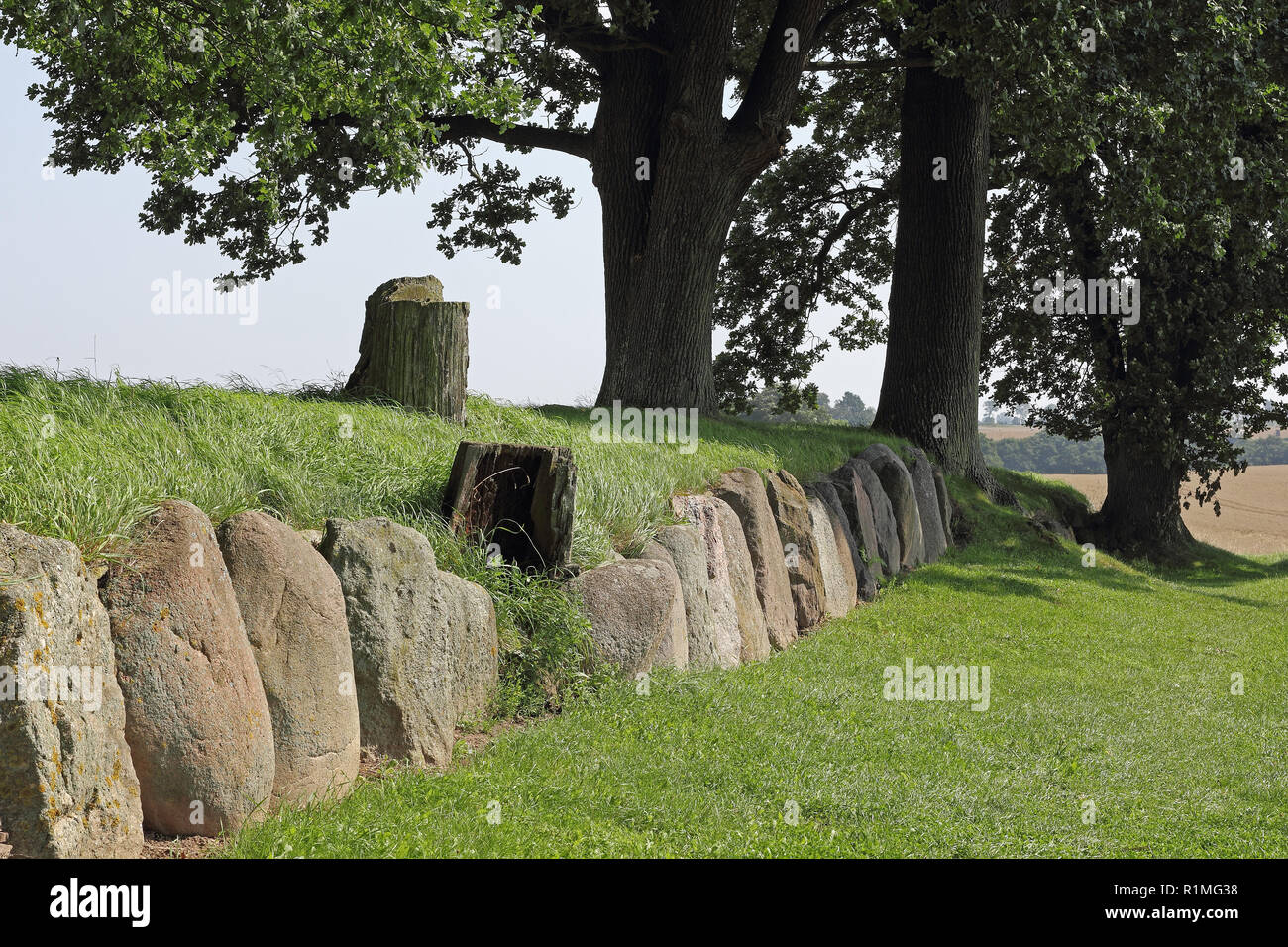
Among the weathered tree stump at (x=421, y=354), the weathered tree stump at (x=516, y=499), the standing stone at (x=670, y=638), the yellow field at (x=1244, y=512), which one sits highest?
the weathered tree stump at (x=421, y=354)

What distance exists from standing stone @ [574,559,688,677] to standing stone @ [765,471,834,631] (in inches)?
134

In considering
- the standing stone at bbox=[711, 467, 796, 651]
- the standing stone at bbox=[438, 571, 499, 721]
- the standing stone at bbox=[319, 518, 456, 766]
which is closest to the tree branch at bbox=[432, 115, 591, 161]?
the standing stone at bbox=[711, 467, 796, 651]

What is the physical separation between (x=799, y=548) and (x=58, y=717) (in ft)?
26.0

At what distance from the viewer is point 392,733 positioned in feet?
18.3

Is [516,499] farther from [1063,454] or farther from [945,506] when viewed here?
[1063,454]

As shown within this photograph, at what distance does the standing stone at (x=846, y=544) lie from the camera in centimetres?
1226

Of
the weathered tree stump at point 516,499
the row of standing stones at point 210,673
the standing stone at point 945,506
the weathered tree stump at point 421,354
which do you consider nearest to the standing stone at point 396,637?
the row of standing stones at point 210,673

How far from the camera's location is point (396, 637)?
5.72 metres

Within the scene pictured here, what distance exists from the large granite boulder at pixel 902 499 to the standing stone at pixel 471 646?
914cm

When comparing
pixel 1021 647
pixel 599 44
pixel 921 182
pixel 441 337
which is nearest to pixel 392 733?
pixel 441 337

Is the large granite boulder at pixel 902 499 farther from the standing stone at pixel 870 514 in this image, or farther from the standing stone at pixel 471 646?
the standing stone at pixel 471 646
